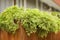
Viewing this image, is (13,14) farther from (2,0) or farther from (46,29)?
(2,0)

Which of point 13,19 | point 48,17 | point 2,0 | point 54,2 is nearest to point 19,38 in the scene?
point 13,19

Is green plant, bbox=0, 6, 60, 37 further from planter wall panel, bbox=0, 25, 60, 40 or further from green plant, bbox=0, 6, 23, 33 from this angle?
planter wall panel, bbox=0, 25, 60, 40

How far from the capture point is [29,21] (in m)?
7.67

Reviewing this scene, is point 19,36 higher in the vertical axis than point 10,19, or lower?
lower

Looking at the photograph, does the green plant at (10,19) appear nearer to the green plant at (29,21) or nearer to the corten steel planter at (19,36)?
the green plant at (29,21)

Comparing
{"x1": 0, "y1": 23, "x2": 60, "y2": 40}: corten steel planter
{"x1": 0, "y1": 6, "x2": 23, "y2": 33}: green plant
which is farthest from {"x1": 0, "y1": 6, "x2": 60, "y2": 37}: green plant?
{"x1": 0, "y1": 23, "x2": 60, "y2": 40}: corten steel planter

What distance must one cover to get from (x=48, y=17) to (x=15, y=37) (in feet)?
4.95

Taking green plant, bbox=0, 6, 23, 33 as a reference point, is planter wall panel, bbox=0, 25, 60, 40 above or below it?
below

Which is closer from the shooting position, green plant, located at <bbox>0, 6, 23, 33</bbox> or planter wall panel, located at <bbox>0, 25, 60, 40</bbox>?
green plant, located at <bbox>0, 6, 23, 33</bbox>

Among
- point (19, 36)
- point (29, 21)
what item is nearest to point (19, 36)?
point (19, 36)

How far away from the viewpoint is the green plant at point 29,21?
7613 mm

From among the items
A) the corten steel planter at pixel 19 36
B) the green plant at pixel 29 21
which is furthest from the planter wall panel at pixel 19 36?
the green plant at pixel 29 21

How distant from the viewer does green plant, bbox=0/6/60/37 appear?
7613mm

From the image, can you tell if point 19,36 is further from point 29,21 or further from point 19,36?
point 29,21
